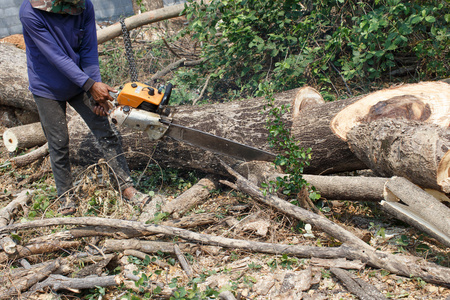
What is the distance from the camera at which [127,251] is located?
2.69 meters

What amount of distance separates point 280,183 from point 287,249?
57 cm

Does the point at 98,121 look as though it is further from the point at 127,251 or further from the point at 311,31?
the point at 311,31

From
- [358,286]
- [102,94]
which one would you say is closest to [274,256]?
[358,286]

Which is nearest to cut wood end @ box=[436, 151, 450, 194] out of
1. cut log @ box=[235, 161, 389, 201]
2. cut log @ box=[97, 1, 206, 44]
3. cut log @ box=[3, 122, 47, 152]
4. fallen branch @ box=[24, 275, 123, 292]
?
cut log @ box=[235, 161, 389, 201]

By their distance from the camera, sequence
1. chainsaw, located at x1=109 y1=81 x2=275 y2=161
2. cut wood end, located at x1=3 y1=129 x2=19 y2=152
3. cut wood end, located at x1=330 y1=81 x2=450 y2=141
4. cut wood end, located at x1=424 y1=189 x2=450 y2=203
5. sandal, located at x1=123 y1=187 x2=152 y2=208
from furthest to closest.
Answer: cut wood end, located at x1=3 y1=129 x2=19 y2=152 < sandal, located at x1=123 y1=187 x2=152 y2=208 < chainsaw, located at x1=109 y1=81 x2=275 y2=161 < cut wood end, located at x1=330 y1=81 x2=450 y2=141 < cut wood end, located at x1=424 y1=189 x2=450 y2=203

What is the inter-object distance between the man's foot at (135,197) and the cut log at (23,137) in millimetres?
2026

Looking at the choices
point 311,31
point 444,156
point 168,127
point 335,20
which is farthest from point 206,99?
point 444,156

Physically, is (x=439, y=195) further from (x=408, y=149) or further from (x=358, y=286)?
(x=358, y=286)

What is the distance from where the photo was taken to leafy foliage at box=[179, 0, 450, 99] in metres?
4.28

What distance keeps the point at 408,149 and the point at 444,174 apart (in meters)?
0.26

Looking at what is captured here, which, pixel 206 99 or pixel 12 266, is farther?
pixel 206 99

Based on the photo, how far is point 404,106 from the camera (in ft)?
9.54

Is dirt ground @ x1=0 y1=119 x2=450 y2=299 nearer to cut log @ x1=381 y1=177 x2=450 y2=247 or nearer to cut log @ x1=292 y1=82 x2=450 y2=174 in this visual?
cut log @ x1=381 y1=177 x2=450 y2=247

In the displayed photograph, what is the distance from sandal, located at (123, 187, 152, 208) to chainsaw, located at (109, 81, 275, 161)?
608 millimetres
